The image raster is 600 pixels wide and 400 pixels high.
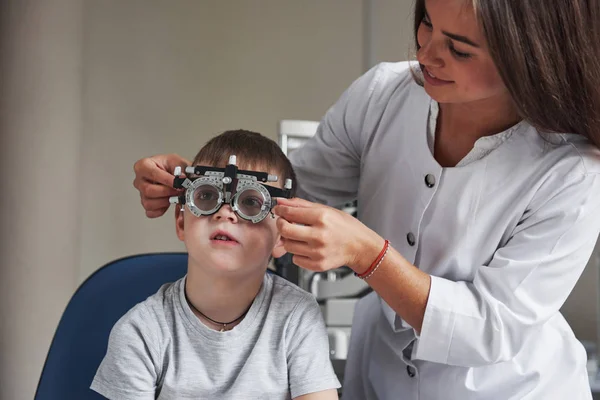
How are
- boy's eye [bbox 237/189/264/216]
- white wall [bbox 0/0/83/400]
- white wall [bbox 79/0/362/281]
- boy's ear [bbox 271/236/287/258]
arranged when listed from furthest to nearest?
white wall [bbox 79/0/362/281] < white wall [bbox 0/0/83/400] < boy's ear [bbox 271/236/287/258] < boy's eye [bbox 237/189/264/216]

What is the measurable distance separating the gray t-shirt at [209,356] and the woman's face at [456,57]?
1.68ft

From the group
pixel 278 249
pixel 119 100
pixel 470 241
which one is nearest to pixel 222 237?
pixel 278 249

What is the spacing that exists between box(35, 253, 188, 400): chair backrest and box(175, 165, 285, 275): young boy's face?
20cm

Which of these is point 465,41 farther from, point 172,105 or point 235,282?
point 172,105

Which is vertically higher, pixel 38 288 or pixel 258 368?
pixel 258 368

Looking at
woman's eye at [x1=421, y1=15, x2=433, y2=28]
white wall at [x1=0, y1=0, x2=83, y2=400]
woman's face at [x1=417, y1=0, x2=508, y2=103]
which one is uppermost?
woman's eye at [x1=421, y1=15, x2=433, y2=28]

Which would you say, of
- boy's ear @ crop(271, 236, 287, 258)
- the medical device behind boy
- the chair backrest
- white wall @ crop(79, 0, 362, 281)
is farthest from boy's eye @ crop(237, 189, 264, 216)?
white wall @ crop(79, 0, 362, 281)

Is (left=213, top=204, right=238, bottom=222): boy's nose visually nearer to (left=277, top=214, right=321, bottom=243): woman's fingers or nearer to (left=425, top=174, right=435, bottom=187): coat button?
(left=277, top=214, right=321, bottom=243): woman's fingers

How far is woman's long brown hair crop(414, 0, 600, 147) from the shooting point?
1.32m

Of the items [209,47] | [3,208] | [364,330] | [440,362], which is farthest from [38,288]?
[440,362]

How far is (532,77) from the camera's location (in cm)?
136

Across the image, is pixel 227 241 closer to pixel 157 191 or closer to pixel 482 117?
pixel 157 191

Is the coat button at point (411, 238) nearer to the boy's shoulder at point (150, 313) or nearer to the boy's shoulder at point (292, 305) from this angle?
the boy's shoulder at point (292, 305)

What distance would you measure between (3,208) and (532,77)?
2358 millimetres
